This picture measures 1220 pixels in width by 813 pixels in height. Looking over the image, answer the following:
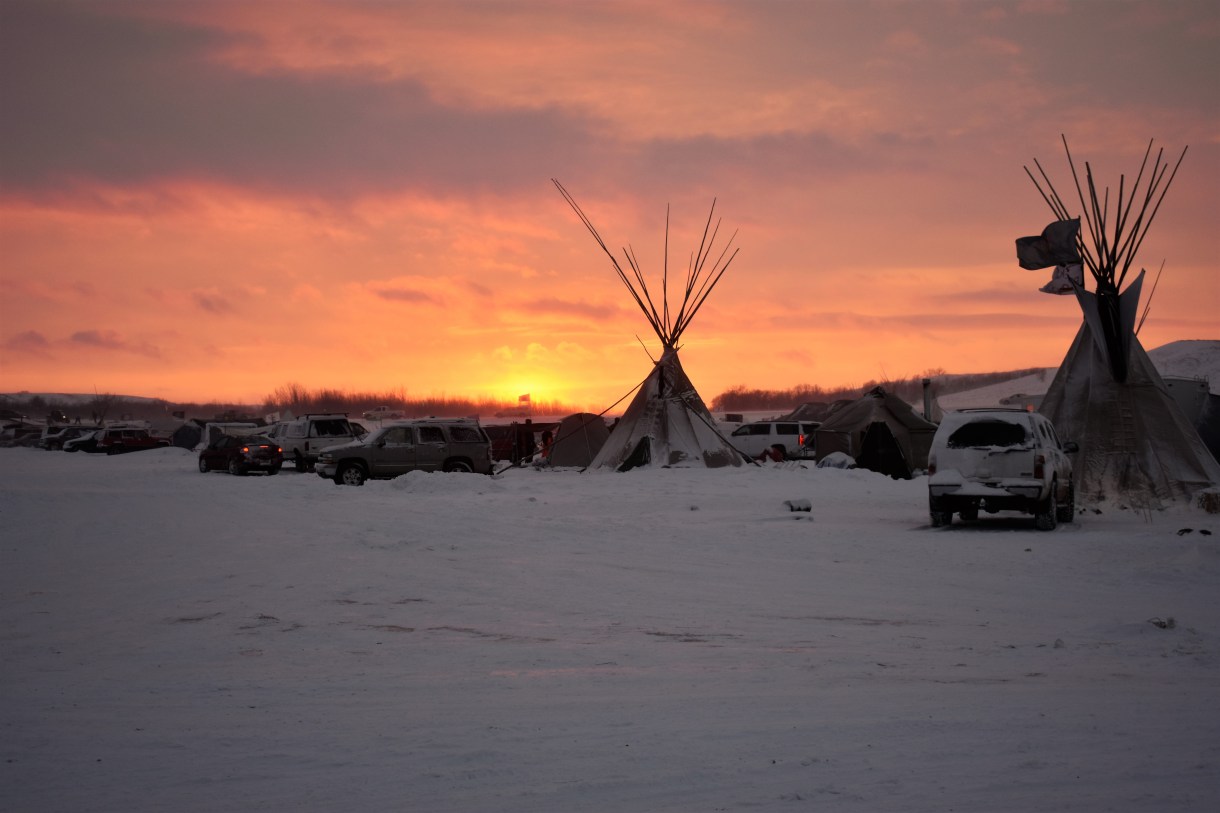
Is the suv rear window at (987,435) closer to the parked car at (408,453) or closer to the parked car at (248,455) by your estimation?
the parked car at (408,453)

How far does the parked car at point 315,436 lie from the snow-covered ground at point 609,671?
21007 millimetres

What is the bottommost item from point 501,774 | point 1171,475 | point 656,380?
point 501,774

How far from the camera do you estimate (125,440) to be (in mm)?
54781

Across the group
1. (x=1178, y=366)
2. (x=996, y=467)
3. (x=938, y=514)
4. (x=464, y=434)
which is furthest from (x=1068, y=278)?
(x=1178, y=366)

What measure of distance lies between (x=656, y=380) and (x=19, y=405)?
6992 inches

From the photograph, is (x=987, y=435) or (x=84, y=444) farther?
(x=84, y=444)

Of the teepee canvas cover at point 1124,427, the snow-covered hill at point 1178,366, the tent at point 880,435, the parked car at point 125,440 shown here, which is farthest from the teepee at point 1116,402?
the parked car at point 125,440

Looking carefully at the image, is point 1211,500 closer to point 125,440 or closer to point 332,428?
point 332,428

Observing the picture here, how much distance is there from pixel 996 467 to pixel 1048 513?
975mm

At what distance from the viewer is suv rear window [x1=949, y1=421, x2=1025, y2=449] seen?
15680 millimetres

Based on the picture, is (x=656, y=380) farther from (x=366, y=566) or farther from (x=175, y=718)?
(x=175, y=718)

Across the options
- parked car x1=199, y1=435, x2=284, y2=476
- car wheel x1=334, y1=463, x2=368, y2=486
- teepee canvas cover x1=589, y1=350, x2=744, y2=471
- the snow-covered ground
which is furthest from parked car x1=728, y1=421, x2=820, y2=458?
the snow-covered ground

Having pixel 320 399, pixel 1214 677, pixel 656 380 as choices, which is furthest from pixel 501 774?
pixel 320 399

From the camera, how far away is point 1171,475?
17.7m
